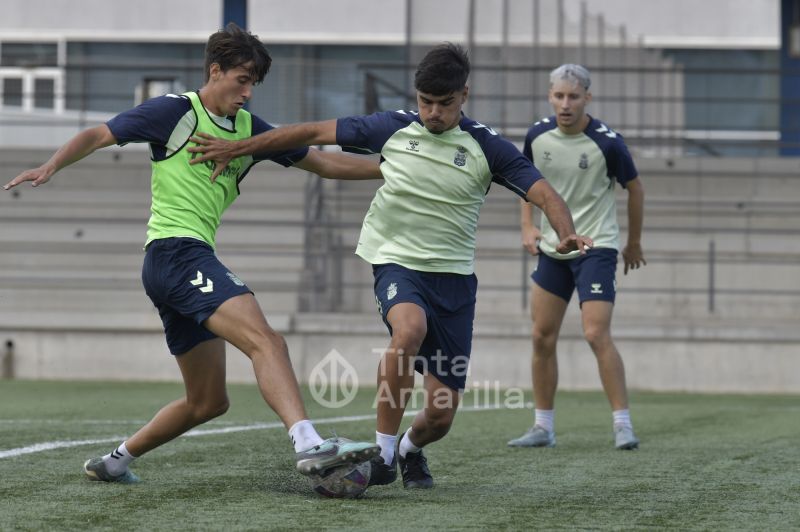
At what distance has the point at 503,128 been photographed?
603 inches

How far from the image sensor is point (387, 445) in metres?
5.02

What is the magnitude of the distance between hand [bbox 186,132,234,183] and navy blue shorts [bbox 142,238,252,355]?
0.96ft

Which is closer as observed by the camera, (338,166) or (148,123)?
(148,123)

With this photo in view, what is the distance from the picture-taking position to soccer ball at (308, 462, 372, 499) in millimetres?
4543

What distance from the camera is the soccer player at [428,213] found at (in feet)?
16.5

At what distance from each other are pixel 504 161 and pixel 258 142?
940 mm

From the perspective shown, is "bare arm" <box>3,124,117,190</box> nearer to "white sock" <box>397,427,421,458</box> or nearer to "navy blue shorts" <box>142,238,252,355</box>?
"navy blue shorts" <box>142,238,252,355</box>

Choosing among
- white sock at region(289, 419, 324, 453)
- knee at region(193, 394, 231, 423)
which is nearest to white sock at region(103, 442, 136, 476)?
knee at region(193, 394, 231, 423)

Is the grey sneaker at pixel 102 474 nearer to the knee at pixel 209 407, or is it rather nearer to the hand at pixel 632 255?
the knee at pixel 209 407

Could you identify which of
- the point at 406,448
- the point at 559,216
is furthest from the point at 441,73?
the point at 406,448

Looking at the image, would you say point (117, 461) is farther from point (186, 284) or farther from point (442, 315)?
point (442, 315)

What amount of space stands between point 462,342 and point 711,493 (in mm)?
1107

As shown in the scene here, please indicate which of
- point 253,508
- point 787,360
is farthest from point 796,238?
point 253,508

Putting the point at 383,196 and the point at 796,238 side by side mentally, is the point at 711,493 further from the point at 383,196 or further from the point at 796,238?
the point at 796,238
